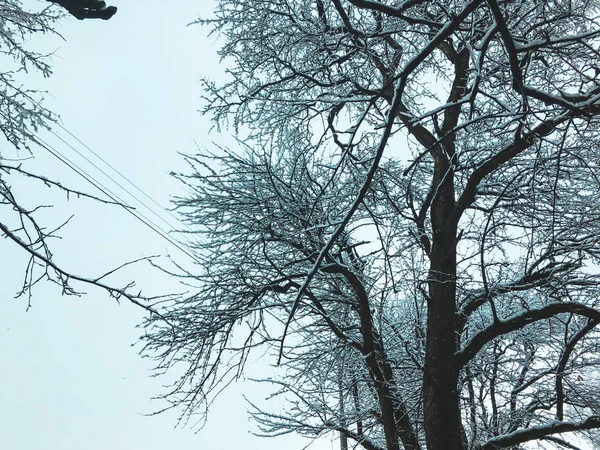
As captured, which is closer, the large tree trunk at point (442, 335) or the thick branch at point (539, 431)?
the thick branch at point (539, 431)

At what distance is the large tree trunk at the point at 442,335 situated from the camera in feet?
14.9

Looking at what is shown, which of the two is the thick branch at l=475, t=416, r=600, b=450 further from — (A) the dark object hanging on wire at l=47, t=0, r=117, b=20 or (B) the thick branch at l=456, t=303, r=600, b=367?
(A) the dark object hanging on wire at l=47, t=0, r=117, b=20

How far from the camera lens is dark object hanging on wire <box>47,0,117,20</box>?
2.01 m

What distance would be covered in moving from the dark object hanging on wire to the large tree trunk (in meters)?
2.97

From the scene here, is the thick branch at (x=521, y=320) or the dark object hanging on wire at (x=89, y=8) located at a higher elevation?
the dark object hanging on wire at (x=89, y=8)

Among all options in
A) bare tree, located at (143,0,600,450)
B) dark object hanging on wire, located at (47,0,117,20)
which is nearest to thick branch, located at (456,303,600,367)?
bare tree, located at (143,0,600,450)

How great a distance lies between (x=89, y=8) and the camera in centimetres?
203

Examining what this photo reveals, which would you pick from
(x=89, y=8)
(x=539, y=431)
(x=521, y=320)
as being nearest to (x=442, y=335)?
(x=521, y=320)

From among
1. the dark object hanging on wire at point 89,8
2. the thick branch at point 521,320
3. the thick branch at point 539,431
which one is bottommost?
the thick branch at point 539,431

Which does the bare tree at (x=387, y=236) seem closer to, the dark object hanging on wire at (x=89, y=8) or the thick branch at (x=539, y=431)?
the thick branch at (x=539, y=431)

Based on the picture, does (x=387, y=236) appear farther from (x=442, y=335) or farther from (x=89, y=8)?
(x=89, y=8)

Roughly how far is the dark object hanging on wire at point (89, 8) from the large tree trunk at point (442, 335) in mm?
2975

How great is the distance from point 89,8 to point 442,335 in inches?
157

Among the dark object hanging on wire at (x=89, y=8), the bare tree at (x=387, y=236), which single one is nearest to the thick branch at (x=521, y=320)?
the bare tree at (x=387, y=236)
